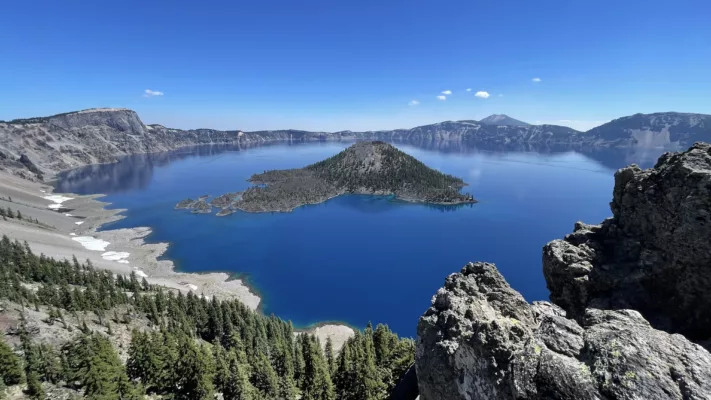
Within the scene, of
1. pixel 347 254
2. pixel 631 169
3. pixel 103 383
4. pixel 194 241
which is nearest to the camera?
pixel 631 169

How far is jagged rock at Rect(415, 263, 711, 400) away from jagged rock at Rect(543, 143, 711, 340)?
7429mm

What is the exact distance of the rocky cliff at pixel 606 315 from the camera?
11648 millimetres

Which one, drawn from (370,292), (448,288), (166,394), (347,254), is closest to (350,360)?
(166,394)

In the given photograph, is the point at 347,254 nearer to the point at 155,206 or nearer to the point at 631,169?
the point at 631,169

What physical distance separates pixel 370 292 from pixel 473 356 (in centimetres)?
8510

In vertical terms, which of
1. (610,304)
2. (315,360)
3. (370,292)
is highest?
(610,304)

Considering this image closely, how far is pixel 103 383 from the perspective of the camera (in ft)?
122

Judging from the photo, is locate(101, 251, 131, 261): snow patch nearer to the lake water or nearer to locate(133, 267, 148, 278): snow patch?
locate(133, 267, 148, 278): snow patch

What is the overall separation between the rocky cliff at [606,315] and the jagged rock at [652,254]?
0.07 meters

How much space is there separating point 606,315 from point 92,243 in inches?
6420

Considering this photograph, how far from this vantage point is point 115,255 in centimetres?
11638

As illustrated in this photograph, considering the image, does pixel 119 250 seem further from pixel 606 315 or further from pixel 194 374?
pixel 606 315

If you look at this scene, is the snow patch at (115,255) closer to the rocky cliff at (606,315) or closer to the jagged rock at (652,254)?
the rocky cliff at (606,315)

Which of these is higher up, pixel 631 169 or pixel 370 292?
pixel 631 169
